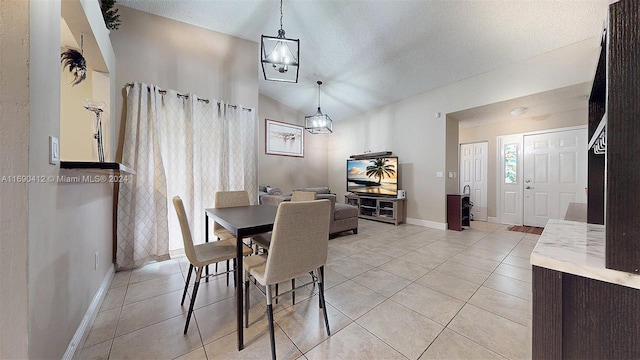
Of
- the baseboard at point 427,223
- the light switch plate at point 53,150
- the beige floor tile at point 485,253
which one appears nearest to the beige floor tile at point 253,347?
the light switch plate at point 53,150

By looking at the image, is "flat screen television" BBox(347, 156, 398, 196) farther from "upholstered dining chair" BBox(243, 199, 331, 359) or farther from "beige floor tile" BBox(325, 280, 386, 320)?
"upholstered dining chair" BBox(243, 199, 331, 359)

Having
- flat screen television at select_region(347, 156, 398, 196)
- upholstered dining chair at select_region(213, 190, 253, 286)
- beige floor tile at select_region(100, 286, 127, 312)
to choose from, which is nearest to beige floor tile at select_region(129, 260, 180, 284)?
beige floor tile at select_region(100, 286, 127, 312)

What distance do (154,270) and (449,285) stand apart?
3160 millimetres

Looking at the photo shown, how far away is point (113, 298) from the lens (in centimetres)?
192

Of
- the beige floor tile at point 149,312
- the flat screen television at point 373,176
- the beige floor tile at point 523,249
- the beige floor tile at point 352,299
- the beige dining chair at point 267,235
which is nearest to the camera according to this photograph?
the beige floor tile at point 149,312

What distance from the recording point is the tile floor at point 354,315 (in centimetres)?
136

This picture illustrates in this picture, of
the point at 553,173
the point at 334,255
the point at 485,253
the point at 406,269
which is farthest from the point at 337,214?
the point at 553,173

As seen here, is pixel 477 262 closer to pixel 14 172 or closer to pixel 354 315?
pixel 354 315

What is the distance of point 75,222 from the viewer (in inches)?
56.2

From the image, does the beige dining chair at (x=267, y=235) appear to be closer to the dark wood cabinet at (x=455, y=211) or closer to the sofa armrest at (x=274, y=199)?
the sofa armrest at (x=274, y=199)

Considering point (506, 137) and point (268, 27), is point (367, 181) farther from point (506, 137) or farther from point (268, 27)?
point (268, 27)

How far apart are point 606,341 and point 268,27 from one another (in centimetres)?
402

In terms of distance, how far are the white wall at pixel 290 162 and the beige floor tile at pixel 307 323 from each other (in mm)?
4005

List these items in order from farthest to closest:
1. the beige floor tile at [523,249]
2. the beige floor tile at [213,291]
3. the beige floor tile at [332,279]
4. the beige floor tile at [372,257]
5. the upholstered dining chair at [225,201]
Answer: the beige floor tile at [523,249], the beige floor tile at [372,257], the upholstered dining chair at [225,201], the beige floor tile at [332,279], the beige floor tile at [213,291]
